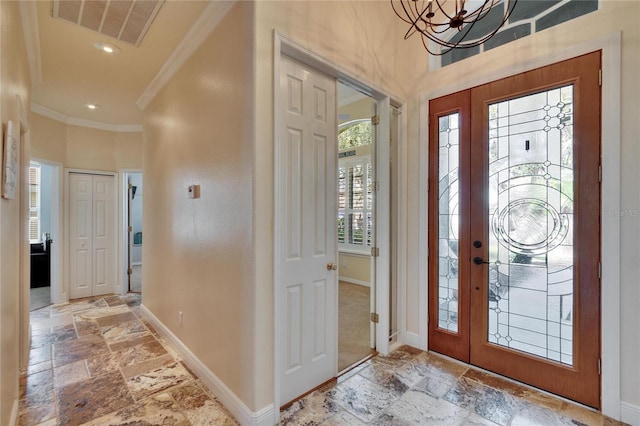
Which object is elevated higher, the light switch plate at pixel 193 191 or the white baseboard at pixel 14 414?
the light switch plate at pixel 193 191

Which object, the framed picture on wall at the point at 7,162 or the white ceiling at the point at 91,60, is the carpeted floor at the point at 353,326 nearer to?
the framed picture on wall at the point at 7,162

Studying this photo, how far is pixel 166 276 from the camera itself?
3.19 meters

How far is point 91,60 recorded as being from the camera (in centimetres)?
298

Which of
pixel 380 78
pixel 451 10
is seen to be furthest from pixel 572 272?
pixel 451 10

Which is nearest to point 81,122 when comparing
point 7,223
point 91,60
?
point 91,60

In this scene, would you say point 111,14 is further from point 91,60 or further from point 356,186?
point 356,186

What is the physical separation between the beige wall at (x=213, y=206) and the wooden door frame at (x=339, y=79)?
152mm

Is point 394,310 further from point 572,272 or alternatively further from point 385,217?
point 572,272

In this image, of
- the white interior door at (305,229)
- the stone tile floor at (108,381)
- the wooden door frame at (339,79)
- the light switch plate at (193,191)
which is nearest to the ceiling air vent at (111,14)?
the wooden door frame at (339,79)

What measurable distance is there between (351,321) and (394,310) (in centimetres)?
90

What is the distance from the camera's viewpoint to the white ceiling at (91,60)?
7.59 feet

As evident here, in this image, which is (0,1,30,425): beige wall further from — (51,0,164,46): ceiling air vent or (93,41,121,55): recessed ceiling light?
(93,41,121,55): recessed ceiling light

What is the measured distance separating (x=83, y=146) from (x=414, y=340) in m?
5.75

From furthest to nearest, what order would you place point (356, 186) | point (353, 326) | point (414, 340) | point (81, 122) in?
point (356, 186)
point (81, 122)
point (353, 326)
point (414, 340)
